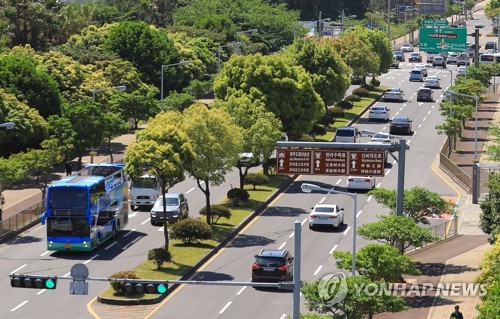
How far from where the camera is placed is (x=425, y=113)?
411ft

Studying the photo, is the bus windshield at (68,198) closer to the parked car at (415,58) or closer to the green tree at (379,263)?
the green tree at (379,263)

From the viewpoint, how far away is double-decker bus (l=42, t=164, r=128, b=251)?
68000 mm

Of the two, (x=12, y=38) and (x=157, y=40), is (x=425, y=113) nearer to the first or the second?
(x=157, y=40)

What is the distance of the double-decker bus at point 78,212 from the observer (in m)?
68.0

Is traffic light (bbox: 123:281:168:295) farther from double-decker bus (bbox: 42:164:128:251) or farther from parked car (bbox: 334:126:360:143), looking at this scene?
parked car (bbox: 334:126:360:143)

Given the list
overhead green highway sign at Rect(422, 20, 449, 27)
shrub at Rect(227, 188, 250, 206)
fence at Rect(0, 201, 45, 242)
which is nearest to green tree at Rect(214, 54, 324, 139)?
shrub at Rect(227, 188, 250, 206)

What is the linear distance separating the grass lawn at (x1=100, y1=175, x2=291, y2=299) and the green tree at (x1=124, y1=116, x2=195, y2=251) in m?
1.41

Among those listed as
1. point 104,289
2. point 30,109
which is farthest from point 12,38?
point 104,289

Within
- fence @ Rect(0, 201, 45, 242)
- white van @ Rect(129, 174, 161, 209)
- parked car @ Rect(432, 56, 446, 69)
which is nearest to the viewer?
fence @ Rect(0, 201, 45, 242)

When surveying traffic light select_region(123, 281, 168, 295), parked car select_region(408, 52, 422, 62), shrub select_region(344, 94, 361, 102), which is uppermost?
traffic light select_region(123, 281, 168, 295)

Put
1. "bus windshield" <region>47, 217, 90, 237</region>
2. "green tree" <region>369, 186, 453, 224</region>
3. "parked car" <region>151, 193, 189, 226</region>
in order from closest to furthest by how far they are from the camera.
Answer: "green tree" <region>369, 186, 453, 224</region>
"bus windshield" <region>47, 217, 90, 237</region>
"parked car" <region>151, 193, 189, 226</region>

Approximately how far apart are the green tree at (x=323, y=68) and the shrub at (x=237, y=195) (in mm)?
30652

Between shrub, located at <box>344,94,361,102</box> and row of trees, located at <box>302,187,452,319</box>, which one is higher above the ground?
row of trees, located at <box>302,187,452,319</box>

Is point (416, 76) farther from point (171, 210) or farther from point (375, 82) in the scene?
point (171, 210)
